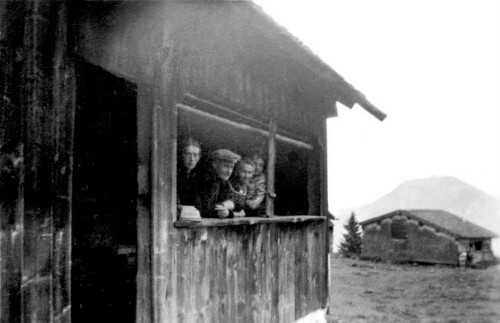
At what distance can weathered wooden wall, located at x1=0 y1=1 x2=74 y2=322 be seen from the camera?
8.87 feet

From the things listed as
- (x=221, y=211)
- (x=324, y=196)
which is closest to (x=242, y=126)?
(x=221, y=211)

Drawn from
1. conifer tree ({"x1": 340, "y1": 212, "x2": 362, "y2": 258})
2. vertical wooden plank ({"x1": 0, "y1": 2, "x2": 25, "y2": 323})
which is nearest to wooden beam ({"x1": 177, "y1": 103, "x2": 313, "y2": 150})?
vertical wooden plank ({"x1": 0, "y1": 2, "x2": 25, "y2": 323})

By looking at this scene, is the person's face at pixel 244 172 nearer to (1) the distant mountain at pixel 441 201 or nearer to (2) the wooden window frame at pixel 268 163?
(2) the wooden window frame at pixel 268 163

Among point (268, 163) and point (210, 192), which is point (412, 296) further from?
point (210, 192)

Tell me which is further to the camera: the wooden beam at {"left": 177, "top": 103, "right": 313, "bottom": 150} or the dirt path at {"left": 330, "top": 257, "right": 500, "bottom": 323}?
the dirt path at {"left": 330, "top": 257, "right": 500, "bottom": 323}

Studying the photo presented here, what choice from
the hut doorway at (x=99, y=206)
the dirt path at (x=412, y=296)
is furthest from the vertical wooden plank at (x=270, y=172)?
the dirt path at (x=412, y=296)

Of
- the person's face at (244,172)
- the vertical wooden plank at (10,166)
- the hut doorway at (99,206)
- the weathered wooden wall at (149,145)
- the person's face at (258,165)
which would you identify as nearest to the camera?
Result: the vertical wooden plank at (10,166)

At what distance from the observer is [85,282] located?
4965mm

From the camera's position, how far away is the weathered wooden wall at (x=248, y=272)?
Answer: 4.27m

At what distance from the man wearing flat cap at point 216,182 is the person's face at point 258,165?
1.93ft

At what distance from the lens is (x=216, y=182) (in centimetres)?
524

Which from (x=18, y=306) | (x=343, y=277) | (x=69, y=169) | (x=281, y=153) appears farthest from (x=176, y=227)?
(x=343, y=277)

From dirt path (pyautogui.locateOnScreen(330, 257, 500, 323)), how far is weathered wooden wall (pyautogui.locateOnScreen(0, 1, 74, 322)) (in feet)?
34.9

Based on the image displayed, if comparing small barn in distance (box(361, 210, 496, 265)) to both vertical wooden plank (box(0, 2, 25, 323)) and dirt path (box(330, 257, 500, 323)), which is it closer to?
dirt path (box(330, 257, 500, 323))
